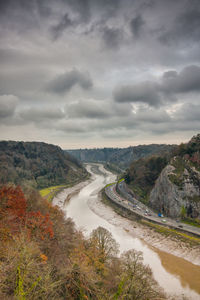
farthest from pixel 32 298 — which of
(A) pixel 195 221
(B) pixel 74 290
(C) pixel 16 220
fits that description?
(A) pixel 195 221

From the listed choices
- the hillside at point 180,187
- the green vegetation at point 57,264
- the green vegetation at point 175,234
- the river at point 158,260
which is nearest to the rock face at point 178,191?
the hillside at point 180,187

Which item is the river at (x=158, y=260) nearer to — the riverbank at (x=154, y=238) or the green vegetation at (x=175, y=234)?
the riverbank at (x=154, y=238)

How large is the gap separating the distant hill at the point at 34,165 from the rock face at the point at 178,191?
235ft

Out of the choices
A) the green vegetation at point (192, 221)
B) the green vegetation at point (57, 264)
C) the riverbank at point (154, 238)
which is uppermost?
the green vegetation at point (57, 264)

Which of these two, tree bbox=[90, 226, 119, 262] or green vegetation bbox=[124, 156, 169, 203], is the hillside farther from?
tree bbox=[90, 226, 119, 262]

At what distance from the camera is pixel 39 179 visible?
113 metres

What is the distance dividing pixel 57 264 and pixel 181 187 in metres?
45.2

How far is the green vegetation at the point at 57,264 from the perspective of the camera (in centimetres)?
723

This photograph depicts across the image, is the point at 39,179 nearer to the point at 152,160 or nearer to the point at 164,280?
the point at 152,160

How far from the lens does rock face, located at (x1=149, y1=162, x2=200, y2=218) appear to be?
155 ft

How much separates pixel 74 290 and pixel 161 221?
46045mm

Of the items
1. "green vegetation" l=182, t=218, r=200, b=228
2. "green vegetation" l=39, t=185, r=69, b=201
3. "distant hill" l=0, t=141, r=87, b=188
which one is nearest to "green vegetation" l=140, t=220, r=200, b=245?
"green vegetation" l=182, t=218, r=200, b=228

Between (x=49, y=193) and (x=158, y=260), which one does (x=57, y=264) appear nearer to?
(x=158, y=260)

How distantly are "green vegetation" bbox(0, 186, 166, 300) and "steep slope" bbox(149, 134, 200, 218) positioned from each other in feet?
98.7
